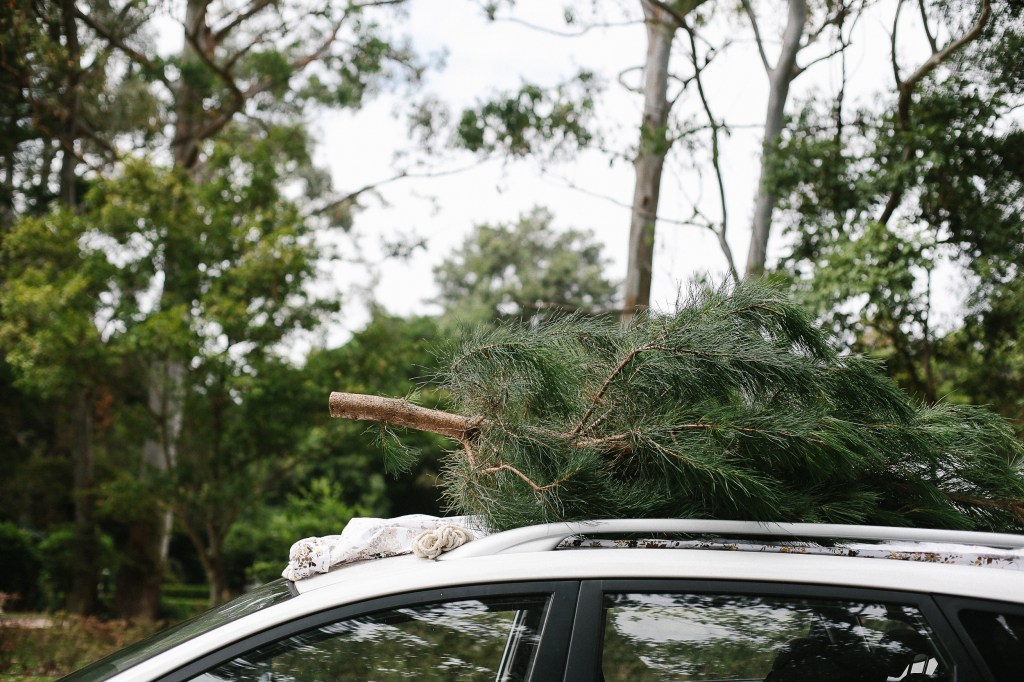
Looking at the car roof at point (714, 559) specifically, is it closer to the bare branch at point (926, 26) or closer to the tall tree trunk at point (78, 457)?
the bare branch at point (926, 26)

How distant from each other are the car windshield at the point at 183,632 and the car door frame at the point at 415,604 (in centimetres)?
12

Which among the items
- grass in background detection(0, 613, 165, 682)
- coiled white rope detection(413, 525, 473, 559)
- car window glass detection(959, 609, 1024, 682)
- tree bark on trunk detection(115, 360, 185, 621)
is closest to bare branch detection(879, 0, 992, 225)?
car window glass detection(959, 609, 1024, 682)

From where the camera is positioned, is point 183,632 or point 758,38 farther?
point 758,38

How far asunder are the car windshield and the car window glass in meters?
1.63

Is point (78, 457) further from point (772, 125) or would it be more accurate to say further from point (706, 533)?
point (706, 533)

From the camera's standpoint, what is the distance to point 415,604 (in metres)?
2.01

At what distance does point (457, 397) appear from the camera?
3145 mm

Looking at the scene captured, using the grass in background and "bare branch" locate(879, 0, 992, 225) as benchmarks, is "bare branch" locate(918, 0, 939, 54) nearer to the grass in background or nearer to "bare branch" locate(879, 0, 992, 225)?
"bare branch" locate(879, 0, 992, 225)

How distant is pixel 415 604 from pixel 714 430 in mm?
1020

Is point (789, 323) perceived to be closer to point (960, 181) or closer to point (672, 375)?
point (672, 375)

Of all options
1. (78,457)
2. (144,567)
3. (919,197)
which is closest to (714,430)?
(919,197)

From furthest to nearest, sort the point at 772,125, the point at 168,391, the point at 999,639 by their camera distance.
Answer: the point at 168,391, the point at 772,125, the point at 999,639

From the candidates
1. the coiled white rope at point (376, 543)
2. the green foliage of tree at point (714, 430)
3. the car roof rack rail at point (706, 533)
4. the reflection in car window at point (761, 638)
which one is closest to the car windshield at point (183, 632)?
the coiled white rope at point (376, 543)

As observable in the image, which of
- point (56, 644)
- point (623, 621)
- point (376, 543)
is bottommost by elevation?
point (56, 644)
